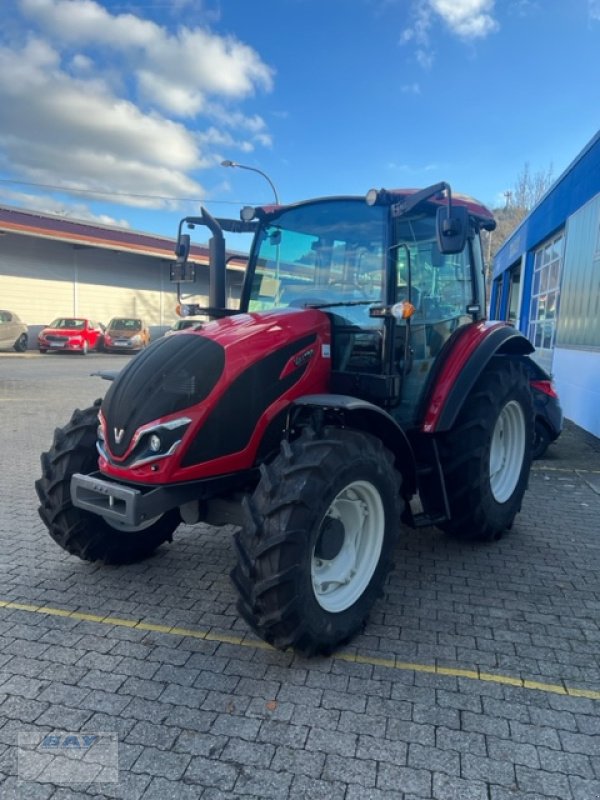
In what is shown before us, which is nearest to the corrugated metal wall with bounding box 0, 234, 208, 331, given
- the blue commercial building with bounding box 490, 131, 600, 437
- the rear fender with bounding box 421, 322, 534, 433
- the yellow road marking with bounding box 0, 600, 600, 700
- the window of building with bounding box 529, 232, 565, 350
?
the window of building with bounding box 529, 232, 565, 350

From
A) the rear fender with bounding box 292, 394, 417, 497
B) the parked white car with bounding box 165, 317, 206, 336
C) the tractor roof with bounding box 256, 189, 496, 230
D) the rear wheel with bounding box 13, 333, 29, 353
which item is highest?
the tractor roof with bounding box 256, 189, 496, 230

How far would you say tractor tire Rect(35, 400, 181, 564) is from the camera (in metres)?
3.48

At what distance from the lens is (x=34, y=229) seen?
25.1m

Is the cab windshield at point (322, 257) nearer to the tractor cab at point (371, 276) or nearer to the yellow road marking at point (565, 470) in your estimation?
the tractor cab at point (371, 276)

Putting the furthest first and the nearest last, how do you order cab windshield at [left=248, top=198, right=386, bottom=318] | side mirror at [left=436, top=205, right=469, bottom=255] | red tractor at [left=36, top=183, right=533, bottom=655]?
cab windshield at [left=248, top=198, right=386, bottom=318] < side mirror at [left=436, top=205, right=469, bottom=255] < red tractor at [left=36, top=183, right=533, bottom=655]

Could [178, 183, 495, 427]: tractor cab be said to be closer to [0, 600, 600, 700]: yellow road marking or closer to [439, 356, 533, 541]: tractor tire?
[439, 356, 533, 541]: tractor tire

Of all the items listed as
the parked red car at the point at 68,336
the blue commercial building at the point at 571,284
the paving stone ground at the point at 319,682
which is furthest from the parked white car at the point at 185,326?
the parked red car at the point at 68,336

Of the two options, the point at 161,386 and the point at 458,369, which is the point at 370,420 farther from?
the point at 161,386

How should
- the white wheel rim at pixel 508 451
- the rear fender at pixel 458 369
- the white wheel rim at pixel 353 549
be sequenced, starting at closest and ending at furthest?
the white wheel rim at pixel 353 549 < the rear fender at pixel 458 369 < the white wheel rim at pixel 508 451

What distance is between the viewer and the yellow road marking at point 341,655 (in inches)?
108

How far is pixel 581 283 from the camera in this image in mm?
9984

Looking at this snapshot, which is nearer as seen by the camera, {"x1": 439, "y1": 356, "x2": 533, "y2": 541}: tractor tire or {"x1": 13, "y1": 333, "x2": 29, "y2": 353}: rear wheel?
{"x1": 439, "y1": 356, "x2": 533, "y2": 541}: tractor tire

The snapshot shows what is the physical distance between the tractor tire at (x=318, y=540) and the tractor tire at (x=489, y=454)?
985mm

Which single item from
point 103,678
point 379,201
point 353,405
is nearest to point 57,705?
point 103,678
